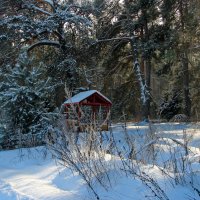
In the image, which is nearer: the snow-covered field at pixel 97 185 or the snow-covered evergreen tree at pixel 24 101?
the snow-covered field at pixel 97 185

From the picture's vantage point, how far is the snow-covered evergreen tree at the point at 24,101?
10516 millimetres

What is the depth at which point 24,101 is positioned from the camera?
34.7ft

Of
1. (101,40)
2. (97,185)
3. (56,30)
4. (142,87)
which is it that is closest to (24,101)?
(97,185)

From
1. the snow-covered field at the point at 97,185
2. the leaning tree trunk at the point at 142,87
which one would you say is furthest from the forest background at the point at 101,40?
the snow-covered field at the point at 97,185

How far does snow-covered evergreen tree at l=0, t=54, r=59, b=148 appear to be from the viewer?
34.5ft

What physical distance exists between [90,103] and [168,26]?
737 centimetres

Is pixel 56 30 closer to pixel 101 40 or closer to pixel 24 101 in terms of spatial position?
pixel 101 40

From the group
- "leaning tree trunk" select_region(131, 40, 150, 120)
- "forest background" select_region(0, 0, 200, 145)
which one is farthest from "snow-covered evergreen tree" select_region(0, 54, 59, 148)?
"leaning tree trunk" select_region(131, 40, 150, 120)

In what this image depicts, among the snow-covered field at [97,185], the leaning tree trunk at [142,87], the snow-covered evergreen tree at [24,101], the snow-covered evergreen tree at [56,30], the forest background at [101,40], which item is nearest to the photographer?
the snow-covered field at [97,185]

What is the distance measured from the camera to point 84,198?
3922 millimetres

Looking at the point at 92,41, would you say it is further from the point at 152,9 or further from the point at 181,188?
the point at 181,188

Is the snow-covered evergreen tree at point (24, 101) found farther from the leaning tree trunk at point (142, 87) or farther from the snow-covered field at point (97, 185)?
the leaning tree trunk at point (142, 87)

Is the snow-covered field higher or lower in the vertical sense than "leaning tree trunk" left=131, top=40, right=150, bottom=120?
lower

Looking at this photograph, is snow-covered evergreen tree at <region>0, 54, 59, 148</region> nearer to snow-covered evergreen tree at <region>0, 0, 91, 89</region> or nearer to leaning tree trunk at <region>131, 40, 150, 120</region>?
snow-covered evergreen tree at <region>0, 0, 91, 89</region>
